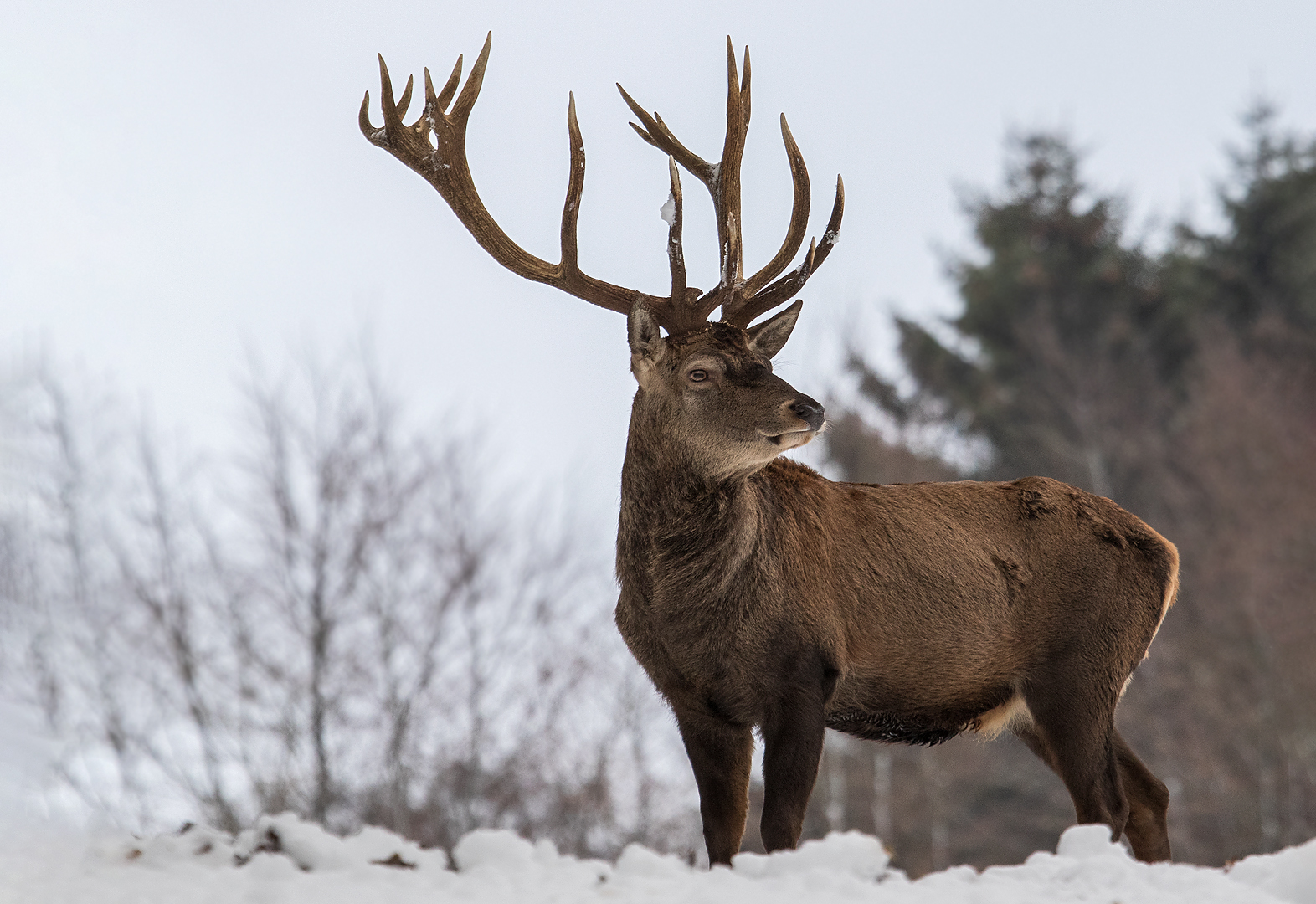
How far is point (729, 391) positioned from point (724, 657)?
1.06 m

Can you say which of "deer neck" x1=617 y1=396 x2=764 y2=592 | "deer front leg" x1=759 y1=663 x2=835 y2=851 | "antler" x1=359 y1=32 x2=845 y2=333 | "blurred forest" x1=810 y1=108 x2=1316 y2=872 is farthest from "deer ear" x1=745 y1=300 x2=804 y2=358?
"blurred forest" x1=810 y1=108 x2=1316 y2=872

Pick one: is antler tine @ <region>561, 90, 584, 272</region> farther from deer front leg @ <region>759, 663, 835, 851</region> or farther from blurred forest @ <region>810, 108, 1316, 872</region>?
blurred forest @ <region>810, 108, 1316, 872</region>

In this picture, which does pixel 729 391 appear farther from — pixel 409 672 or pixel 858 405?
pixel 858 405

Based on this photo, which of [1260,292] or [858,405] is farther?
[1260,292]

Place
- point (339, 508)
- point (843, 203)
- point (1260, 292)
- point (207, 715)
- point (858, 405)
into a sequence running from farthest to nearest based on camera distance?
point (1260, 292) → point (858, 405) → point (339, 508) → point (207, 715) → point (843, 203)

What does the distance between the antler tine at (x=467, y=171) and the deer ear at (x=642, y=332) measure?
331 mm

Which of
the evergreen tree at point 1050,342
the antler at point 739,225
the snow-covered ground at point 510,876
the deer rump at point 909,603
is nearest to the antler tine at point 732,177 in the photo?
the antler at point 739,225

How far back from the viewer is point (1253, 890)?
3.36 metres

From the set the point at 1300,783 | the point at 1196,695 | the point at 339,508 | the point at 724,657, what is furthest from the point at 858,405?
the point at 724,657

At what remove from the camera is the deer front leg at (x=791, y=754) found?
441cm

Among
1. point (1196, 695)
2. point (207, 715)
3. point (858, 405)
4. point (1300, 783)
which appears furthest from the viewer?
point (858, 405)

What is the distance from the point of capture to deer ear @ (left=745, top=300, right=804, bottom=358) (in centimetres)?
555

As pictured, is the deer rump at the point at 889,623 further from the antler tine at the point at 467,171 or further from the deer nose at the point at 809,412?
the antler tine at the point at 467,171

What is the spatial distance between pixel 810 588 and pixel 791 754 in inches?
26.2
